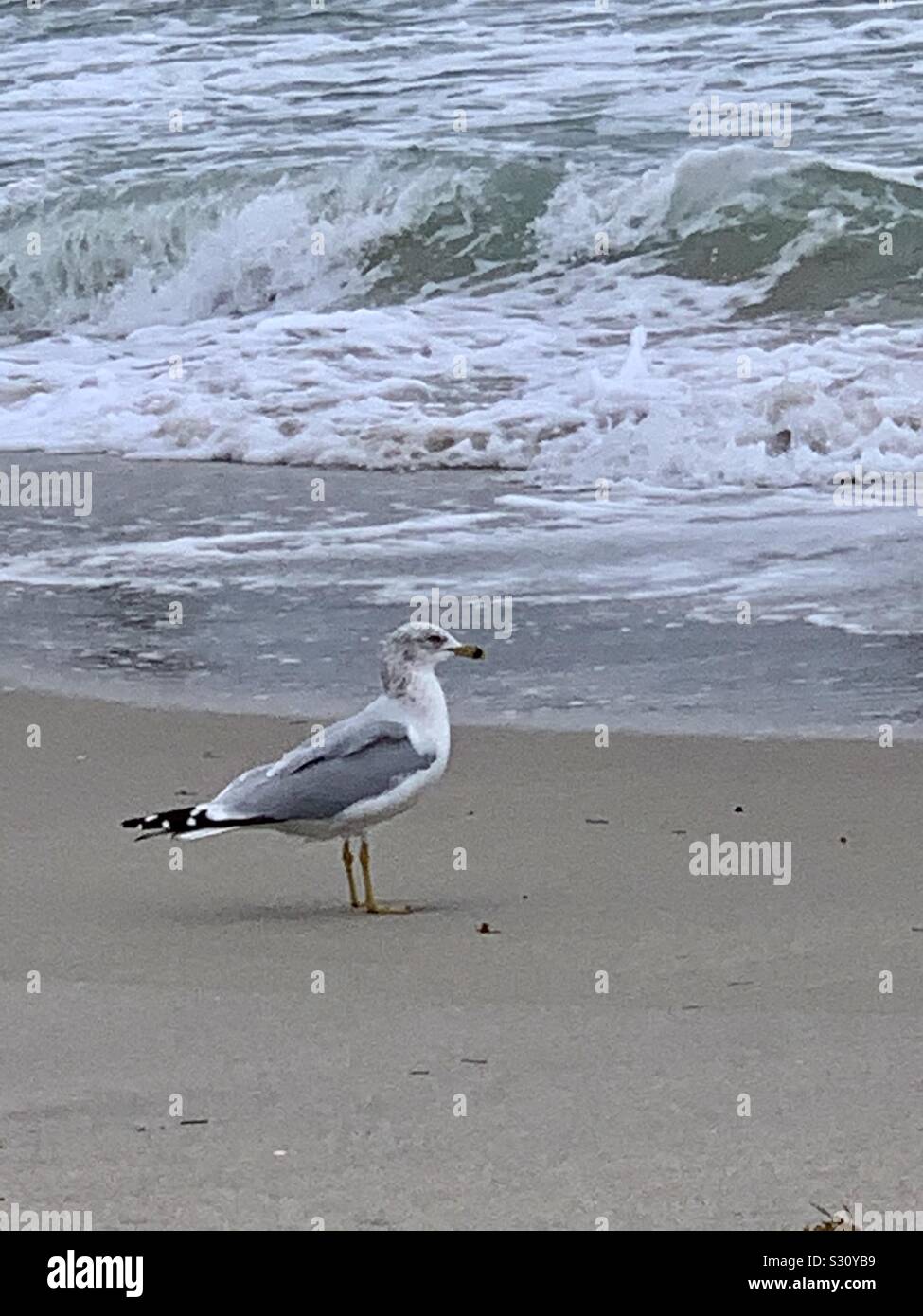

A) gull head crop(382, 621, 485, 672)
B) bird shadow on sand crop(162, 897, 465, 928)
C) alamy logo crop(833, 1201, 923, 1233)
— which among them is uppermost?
alamy logo crop(833, 1201, 923, 1233)

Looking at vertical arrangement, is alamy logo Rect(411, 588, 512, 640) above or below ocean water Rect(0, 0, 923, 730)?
above

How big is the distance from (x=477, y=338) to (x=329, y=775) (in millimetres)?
8438

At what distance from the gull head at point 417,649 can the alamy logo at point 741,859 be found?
24.9 inches

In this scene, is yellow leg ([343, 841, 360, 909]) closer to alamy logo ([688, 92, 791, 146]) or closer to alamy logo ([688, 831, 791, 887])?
alamy logo ([688, 831, 791, 887])

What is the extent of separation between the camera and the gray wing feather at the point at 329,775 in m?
4.79

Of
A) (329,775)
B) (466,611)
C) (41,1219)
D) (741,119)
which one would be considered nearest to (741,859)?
(329,775)

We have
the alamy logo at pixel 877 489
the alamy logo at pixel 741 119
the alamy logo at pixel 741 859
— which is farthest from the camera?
the alamy logo at pixel 741 119

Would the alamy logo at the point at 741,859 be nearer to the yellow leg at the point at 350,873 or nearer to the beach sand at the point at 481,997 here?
the beach sand at the point at 481,997

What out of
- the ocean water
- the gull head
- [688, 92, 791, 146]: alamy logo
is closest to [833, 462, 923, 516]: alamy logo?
the ocean water

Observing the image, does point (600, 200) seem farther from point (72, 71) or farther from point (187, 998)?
point (187, 998)

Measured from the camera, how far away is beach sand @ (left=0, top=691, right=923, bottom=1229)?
10.7 feet

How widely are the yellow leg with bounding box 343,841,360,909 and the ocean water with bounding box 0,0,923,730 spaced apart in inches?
61.8

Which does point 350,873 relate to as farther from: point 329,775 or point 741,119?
point 741,119

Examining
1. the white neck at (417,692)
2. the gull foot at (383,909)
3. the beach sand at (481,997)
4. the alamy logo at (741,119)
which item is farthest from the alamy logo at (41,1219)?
the alamy logo at (741,119)
